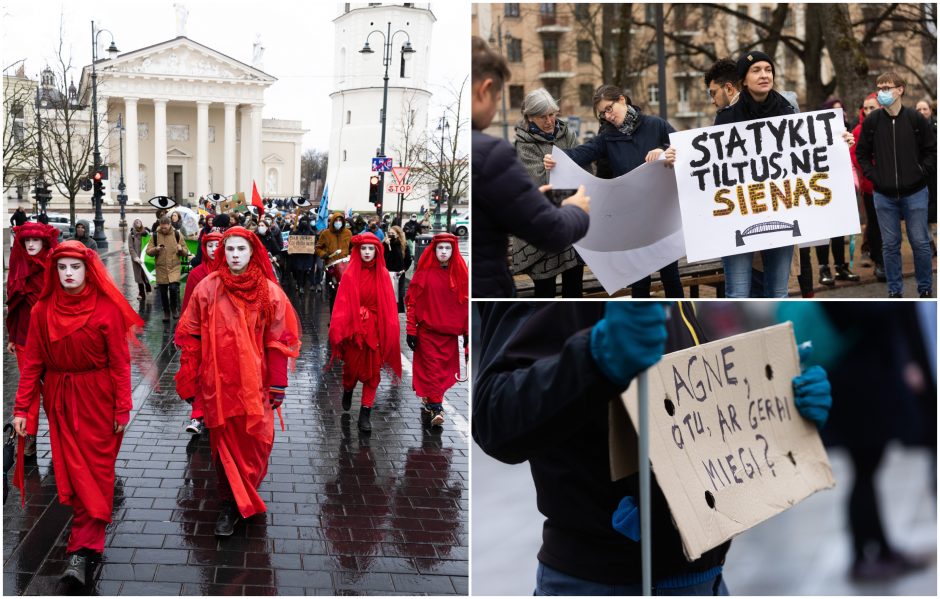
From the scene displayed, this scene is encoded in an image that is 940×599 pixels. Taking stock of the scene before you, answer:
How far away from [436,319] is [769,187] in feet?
13.4

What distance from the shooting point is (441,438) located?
8367 millimetres

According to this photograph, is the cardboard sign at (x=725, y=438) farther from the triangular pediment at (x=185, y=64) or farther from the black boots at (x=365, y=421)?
the triangular pediment at (x=185, y=64)

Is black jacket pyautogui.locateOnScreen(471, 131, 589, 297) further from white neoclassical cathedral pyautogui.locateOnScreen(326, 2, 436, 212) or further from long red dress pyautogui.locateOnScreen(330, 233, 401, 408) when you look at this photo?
white neoclassical cathedral pyautogui.locateOnScreen(326, 2, 436, 212)

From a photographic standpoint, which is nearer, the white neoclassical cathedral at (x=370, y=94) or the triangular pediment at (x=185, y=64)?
the white neoclassical cathedral at (x=370, y=94)

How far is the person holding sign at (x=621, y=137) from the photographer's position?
19.8 feet

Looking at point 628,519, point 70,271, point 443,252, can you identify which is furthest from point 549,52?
point 628,519

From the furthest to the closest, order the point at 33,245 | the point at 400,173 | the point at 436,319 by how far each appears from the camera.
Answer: the point at 400,173 < the point at 436,319 < the point at 33,245

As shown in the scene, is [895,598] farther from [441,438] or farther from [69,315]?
[441,438]

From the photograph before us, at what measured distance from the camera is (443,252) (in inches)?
364

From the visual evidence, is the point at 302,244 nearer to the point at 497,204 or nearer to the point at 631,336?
the point at 497,204

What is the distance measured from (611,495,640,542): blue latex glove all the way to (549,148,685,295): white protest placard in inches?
141

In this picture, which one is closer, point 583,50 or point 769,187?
point 769,187

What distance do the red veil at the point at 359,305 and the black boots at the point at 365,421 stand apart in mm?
579

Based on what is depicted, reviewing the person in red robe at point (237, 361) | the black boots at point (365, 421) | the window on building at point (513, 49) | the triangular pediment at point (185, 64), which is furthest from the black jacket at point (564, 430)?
the triangular pediment at point (185, 64)
